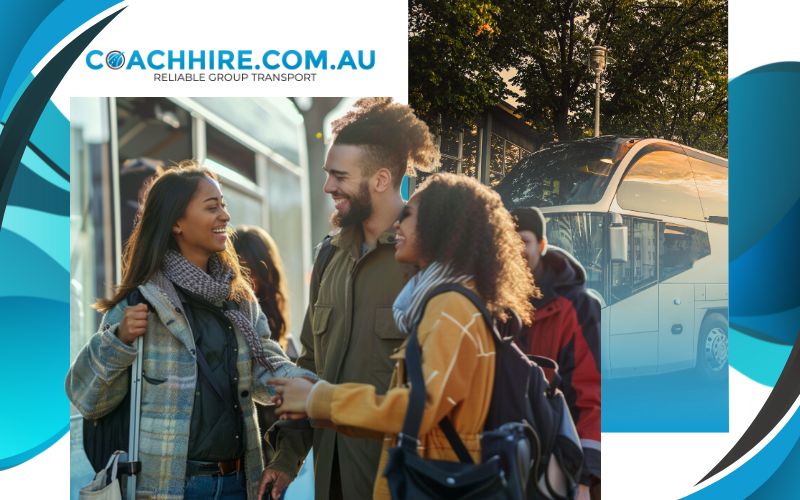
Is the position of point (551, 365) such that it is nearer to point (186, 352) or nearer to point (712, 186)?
point (712, 186)

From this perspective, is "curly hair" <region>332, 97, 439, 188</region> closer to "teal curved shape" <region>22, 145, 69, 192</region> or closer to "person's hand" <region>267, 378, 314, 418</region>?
"person's hand" <region>267, 378, 314, 418</region>

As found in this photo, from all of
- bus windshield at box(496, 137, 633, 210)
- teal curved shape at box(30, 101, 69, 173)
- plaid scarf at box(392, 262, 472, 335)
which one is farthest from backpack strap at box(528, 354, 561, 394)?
teal curved shape at box(30, 101, 69, 173)

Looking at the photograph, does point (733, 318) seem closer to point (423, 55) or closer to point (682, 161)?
point (682, 161)

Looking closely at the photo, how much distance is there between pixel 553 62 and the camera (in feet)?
15.5

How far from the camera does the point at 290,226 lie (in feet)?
14.1

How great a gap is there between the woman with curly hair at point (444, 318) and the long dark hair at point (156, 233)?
2.59 feet

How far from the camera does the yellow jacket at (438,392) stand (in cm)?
377

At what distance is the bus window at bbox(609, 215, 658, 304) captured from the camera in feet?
14.7

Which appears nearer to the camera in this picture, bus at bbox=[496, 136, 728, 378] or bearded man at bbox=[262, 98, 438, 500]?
bearded man at bbox=[262, 98, 438, 500]

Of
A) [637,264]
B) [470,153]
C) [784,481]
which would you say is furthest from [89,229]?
[784,481]

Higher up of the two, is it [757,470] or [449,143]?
[449,143]

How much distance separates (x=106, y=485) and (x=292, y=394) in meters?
0.96

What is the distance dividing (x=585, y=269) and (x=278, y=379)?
1612 mm

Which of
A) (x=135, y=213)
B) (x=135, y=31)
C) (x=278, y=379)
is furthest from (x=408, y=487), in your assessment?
(x=135, y=31)
